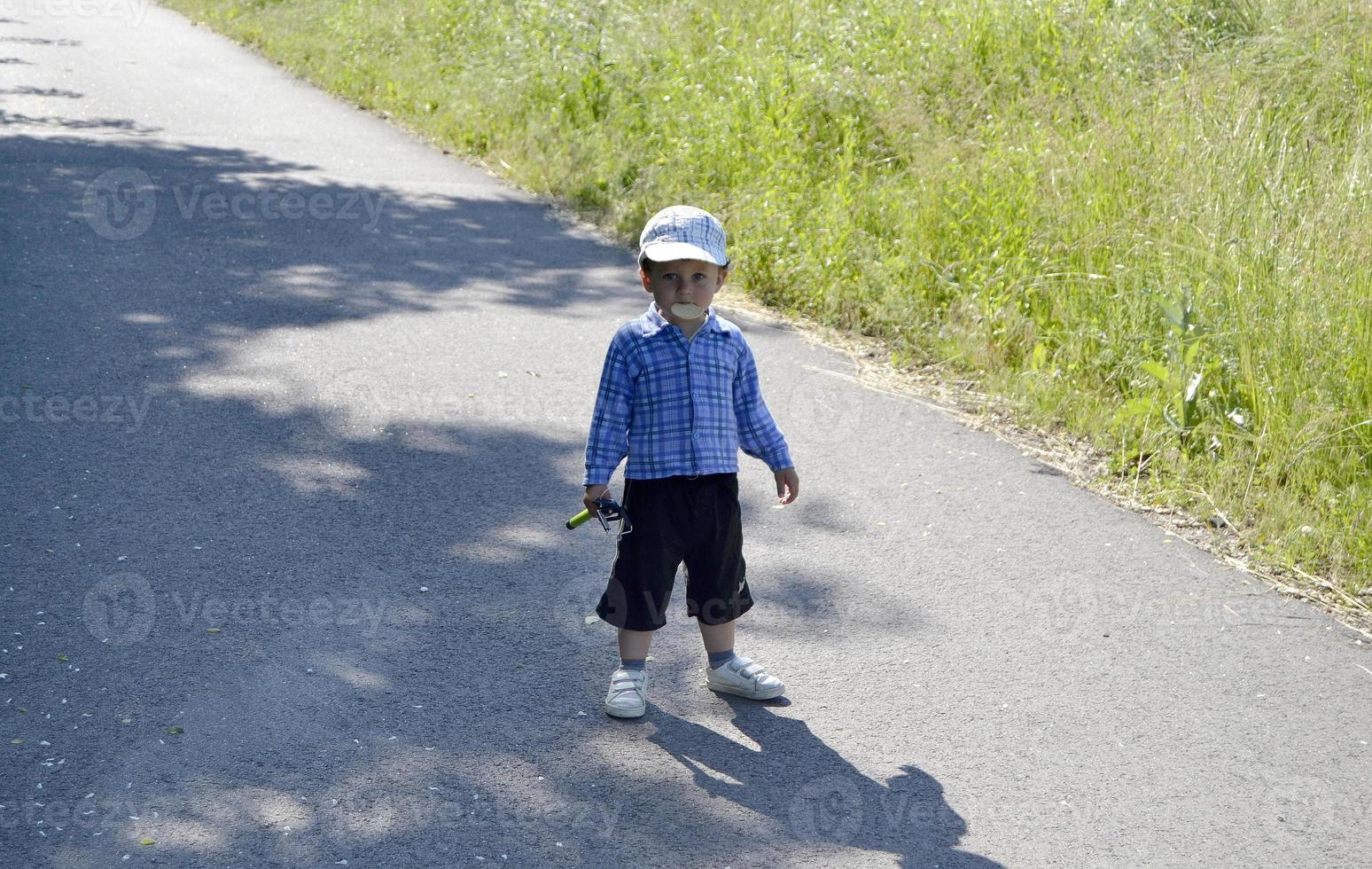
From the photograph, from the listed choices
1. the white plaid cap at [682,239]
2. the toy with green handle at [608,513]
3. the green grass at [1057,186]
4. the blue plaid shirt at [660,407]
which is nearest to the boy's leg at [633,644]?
the toy with green handle at [608,513]

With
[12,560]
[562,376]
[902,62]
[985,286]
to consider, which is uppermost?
[902,62]

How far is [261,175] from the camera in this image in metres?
10.9

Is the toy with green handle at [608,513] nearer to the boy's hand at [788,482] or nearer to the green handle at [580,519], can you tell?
the green handle at [580,519]

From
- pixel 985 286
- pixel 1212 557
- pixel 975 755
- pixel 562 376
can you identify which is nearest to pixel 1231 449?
pixel 1212 557

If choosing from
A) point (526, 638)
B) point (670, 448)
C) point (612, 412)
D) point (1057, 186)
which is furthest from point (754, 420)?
point (1057, 186)

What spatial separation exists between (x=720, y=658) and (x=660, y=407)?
0.82 m

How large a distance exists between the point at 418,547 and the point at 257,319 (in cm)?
297

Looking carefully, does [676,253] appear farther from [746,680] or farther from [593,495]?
[746,680]

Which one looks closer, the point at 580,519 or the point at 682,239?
the point at 682,239

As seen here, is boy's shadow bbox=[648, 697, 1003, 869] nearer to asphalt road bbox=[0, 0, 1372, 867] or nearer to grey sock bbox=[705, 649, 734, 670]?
asphalt road bbox=[0, 0, 1372, 867]

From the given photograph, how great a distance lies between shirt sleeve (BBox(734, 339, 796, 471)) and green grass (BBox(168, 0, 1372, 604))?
2224 mm

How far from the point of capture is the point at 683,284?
3869 millimetres

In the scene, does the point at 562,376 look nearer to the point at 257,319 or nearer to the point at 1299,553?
the point at 257,319

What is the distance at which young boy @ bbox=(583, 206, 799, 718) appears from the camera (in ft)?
12.8
